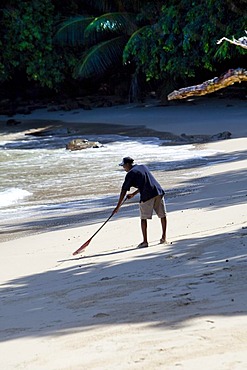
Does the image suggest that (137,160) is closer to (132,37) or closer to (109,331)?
(132,37)

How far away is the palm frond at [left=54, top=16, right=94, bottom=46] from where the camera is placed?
31.9 meters

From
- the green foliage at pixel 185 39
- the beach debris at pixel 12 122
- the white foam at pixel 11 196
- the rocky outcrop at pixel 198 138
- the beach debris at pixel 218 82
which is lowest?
the white foam at pixel 11 196

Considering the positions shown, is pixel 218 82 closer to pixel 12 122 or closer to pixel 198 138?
pixel 198 138

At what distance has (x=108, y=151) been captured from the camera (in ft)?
73.7

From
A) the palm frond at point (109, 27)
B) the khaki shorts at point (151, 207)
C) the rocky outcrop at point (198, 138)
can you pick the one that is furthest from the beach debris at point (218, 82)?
the palm frond at point (109, 27)

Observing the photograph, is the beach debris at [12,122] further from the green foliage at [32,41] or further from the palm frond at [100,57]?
the palm frond at [100,57]

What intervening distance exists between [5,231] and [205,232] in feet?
12.1

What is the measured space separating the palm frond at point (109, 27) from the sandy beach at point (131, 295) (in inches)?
742

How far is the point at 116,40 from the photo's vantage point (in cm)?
3161

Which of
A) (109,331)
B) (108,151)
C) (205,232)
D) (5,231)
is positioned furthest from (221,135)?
(109,331)

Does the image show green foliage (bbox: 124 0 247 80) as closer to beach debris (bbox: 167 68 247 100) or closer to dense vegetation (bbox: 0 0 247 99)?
dense vegetation (bbox: 0 0 247 99)

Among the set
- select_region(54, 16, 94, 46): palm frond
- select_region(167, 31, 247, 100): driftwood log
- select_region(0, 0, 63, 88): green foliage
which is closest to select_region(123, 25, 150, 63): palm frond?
select_region(54, 16, 94, 46): palm frond

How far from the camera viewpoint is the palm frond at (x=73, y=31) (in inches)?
1254

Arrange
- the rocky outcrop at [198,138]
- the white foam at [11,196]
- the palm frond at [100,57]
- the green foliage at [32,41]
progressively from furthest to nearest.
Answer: the green foliage at [32,41] < the palm frond at [100,57] < the rocky outcrop at [198,138] < the white foam at [11,196]
